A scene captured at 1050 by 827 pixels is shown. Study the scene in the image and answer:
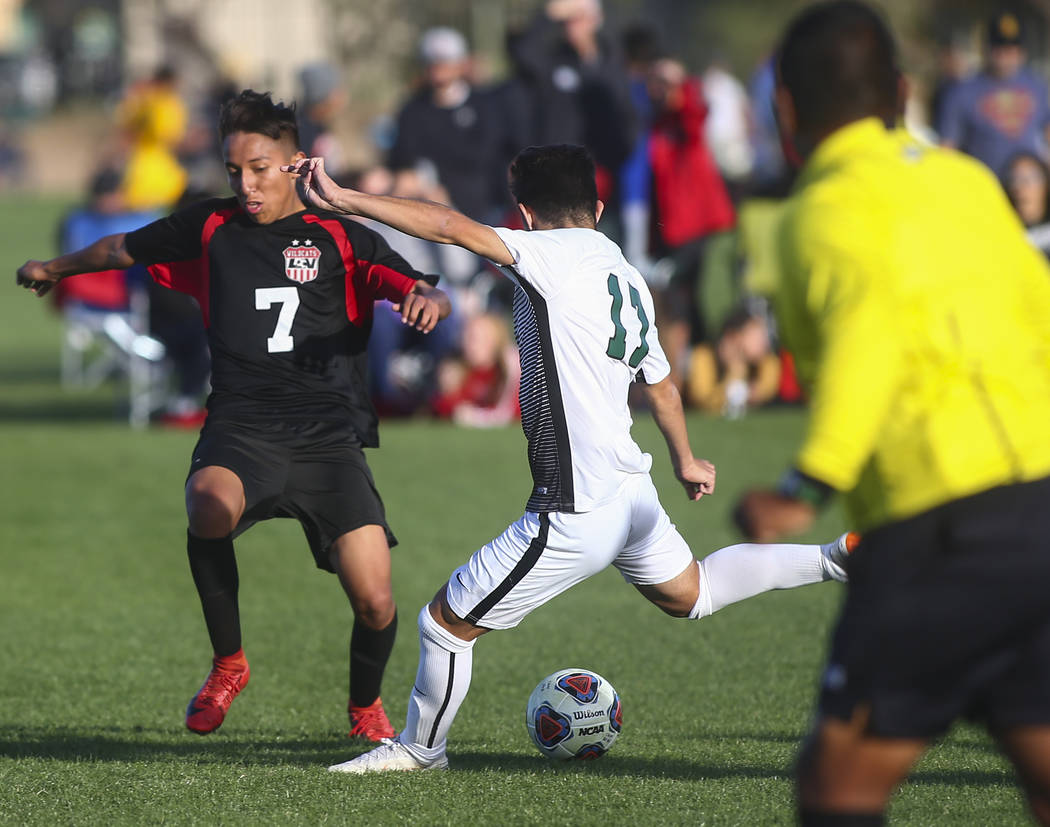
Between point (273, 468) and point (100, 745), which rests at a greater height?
point (273, 468)

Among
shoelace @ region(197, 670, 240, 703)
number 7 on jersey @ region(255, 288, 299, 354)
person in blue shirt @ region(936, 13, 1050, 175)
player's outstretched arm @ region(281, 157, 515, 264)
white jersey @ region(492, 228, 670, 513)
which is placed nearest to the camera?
player's outstretched arm @ region(281, 157, 515, 264)

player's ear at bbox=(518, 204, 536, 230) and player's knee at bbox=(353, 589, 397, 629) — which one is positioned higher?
player's ear at bbox=(518, 204, 536, 230)

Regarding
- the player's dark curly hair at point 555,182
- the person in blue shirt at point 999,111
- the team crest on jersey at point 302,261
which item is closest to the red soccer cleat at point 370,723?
the team crest on jersey at point 302,261

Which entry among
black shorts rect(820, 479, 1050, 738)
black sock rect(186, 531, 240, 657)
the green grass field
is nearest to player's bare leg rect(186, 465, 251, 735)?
black sock rect(186, 531, 240, 657)

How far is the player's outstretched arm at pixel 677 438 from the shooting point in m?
4.65

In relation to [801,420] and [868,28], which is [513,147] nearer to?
[801,420]

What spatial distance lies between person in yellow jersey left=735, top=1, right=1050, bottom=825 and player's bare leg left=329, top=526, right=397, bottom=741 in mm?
2377

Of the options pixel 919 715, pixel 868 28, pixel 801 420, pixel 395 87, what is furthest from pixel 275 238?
pixel 395 87

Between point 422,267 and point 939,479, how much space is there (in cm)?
994

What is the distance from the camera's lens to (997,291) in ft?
9.27

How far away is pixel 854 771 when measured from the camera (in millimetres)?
2766

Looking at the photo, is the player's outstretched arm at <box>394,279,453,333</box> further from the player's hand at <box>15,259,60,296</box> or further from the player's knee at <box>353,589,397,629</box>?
the player's hand at <box>15,259,60,296</box>

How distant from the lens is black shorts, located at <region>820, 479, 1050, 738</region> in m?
2.73

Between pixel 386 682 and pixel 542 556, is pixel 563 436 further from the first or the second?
pixel 386 682
